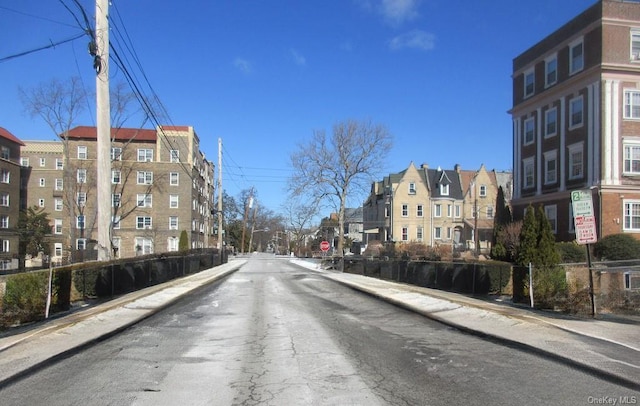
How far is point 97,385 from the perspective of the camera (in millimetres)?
6441

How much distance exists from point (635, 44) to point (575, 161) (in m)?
7.78

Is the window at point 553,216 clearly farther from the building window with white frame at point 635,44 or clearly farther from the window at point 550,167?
the building window with white frame at point 635,44

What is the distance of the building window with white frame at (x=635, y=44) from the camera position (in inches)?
1280

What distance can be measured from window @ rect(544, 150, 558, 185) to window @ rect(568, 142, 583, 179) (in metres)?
1.79

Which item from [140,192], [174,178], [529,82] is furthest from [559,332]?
[140,192]

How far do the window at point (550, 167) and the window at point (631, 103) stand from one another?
18.3 ft

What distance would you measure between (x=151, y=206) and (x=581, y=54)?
53.9 metres

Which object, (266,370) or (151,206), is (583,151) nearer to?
(266,370)

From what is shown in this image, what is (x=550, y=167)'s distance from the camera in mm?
37812

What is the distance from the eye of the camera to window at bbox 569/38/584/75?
34.3 m

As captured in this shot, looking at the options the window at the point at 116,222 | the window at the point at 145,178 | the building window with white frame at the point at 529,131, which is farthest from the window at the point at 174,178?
the building window with white frame at the point at 529,131

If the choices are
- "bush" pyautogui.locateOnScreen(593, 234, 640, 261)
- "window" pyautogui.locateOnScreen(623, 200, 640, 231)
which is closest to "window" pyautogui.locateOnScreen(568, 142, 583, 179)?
"window" pyautogui.locateOnScreen(623, 200, 640, 231)

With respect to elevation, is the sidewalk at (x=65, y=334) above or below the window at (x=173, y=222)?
below

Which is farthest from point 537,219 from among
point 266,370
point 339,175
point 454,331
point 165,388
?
point 339,175
